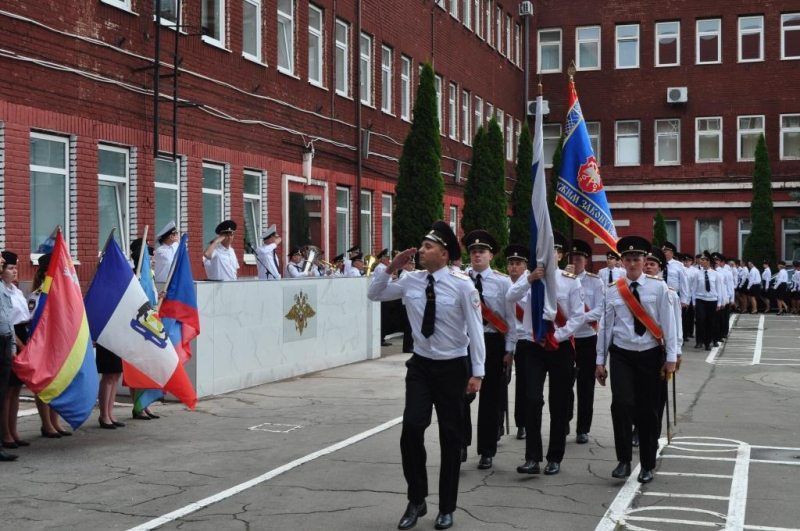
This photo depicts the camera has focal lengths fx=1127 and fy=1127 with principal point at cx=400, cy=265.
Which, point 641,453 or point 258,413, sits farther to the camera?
point 258,413

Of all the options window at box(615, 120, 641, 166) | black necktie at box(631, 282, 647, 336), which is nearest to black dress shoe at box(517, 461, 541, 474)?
black necktie at box(631, 282, 647, 336)

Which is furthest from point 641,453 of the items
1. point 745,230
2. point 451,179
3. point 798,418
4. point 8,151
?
point 745,230

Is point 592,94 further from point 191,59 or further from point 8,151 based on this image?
point 8,151

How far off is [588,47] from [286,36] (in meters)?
27.4

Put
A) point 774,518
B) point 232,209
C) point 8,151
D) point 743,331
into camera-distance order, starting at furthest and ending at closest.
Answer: point 743,331 < point 232,209 < point 8,151 < point 774,518

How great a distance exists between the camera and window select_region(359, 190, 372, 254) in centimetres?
2908

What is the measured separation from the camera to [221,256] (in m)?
17.1

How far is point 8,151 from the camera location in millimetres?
15344

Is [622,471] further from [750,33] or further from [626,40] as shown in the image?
[626,40]

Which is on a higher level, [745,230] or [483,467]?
[745,230]

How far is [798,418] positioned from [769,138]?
3654 centimetres

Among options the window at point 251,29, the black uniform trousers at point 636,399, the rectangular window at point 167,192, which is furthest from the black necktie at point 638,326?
the window at point 251,29

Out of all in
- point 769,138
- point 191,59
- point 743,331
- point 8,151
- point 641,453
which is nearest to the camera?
point 641,453

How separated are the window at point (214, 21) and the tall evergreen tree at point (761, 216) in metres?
27.8
